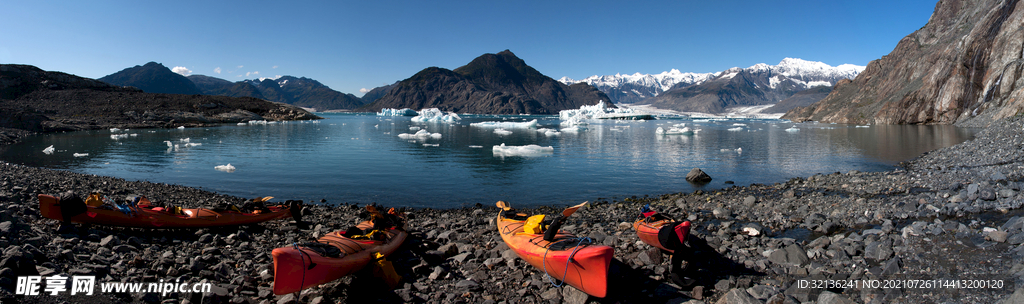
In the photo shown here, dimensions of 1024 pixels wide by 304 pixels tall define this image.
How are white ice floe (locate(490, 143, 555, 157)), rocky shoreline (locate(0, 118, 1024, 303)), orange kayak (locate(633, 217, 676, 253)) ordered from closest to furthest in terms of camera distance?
rocky shoreline (locate(0, 118, 1024, 303)), orange kayak (locate(633, 217, 676, 253)), white ice floe (locate(490, 143, 555, 157))

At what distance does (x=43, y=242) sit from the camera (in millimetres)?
6461

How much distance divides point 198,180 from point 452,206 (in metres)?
12.9

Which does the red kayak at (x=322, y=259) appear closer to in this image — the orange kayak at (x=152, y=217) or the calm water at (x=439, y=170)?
the orange kayak at (x=152, y=217)

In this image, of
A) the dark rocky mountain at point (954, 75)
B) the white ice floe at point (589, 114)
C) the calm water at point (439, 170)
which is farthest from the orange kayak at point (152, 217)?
the white ice floe at point (589, 114)

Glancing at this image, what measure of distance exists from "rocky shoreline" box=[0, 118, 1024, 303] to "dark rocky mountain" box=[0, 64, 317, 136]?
6288 cm

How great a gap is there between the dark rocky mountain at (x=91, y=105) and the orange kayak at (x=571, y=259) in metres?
68.7

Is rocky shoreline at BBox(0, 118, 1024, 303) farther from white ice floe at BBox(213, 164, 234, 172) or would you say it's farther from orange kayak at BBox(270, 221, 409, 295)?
white ice floe at BBox(213, 164, 234, 172)

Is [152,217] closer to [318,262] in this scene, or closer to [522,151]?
[318,262]

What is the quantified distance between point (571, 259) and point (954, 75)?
85734 millimetres

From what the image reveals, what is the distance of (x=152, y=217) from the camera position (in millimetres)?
8164

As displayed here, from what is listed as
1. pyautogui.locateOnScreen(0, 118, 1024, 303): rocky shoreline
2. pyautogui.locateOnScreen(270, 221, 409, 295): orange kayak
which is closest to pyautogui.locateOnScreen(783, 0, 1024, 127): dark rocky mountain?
pyautogui.locateOnScreen(0, 118, 1024, 303): rocky shoreline

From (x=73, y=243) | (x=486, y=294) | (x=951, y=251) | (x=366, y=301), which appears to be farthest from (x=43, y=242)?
(x=951, y=251)

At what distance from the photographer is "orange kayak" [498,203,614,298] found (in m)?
5.14

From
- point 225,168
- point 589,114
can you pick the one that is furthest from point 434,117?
point 225,168
